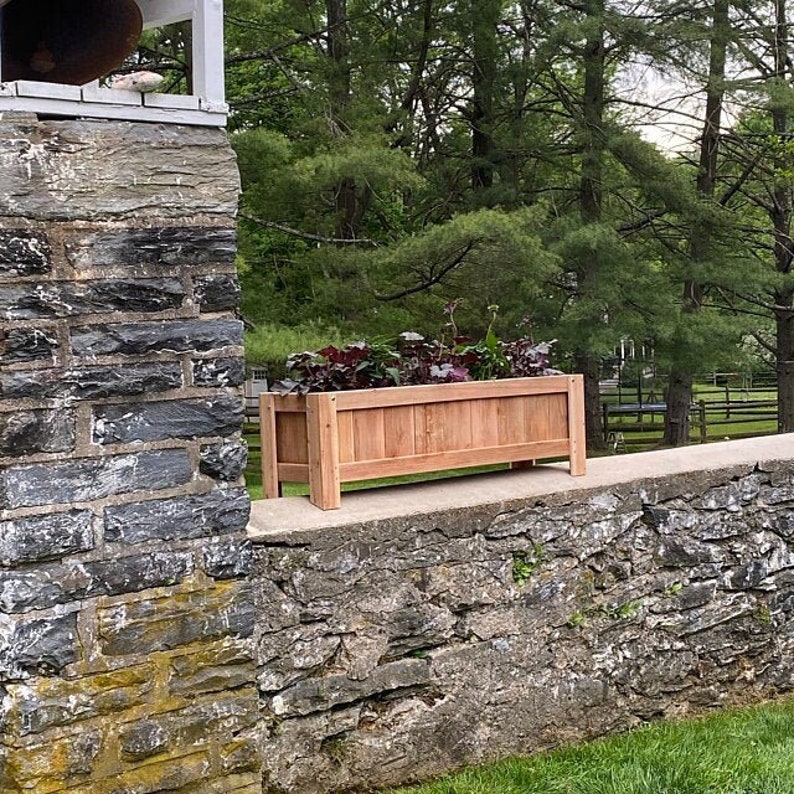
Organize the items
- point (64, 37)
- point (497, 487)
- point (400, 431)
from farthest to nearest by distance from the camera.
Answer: point (497, 487) < point (400, 431) < point (64, 37)

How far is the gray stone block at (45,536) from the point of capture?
87.7 inches

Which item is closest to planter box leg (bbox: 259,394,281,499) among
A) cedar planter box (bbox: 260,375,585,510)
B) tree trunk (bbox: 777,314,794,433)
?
cedar planter box (bbox: 260,375,585,510)

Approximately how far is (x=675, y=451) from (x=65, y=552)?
2.46 meters

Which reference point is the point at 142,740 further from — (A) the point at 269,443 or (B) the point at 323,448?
(A) the point at 269,443

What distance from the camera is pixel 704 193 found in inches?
437

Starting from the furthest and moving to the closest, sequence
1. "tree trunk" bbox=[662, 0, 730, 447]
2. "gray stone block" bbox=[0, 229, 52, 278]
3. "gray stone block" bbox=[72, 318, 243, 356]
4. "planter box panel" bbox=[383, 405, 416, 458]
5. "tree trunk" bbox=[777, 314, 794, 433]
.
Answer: "tree trunk" bbox=[777, 314, 794, 433] → "tree trunk" bbox=[662, 0, 730, 447] → "planter box panel" bbox=[383, 405, 416, 458] → "gray stone block" bbox=[72, 318, 243, 356] → "gray stone block" bbox=[0, 229, 52, 278]

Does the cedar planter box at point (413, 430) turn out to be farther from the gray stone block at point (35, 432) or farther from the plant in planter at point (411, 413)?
the gray stone block at point (35, 432)

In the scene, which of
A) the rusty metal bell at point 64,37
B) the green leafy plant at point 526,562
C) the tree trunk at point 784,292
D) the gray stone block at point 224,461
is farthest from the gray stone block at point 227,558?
the tree trunk at point 784,292

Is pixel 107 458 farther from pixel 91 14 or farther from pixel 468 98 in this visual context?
pixel 468 98

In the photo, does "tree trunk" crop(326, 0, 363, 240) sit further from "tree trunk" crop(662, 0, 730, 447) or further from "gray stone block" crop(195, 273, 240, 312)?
"gray stone block" crop(195, 273, 240, 312)

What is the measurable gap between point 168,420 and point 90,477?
0.74ft

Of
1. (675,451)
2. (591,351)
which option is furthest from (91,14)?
(591,351)

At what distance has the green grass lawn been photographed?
2809 mm

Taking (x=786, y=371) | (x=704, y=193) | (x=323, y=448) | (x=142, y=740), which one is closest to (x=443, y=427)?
(x=323, y=448)
